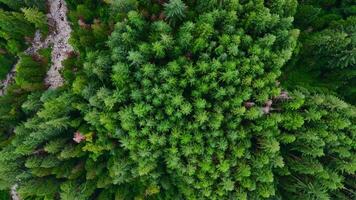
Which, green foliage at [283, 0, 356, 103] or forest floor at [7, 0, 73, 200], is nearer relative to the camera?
green foliage at [283, 0, 356, 103]

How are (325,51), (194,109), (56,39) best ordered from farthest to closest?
(56,39) < (325,51) < (194,109)

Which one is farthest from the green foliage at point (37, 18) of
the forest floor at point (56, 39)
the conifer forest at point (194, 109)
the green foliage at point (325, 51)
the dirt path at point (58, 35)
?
the green foliage at point (325, 51)

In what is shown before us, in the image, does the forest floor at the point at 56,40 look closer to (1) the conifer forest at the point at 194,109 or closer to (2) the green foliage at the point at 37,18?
(2) the green foliage at the point at 37,18

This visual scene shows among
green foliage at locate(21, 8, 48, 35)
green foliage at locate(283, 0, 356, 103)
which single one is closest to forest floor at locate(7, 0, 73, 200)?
green foliage at locate(21, 8, 48, 35)

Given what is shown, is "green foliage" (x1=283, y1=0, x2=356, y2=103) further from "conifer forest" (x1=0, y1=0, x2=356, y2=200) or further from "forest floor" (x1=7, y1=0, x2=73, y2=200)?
"forest floor" (x1=7, y1=0, x2=73, y2=200)

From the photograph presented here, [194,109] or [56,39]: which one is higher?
[194,109]

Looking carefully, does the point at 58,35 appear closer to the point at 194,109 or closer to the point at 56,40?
the point at 56,40

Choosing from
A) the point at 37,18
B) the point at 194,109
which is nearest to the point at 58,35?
the point at 37,18
